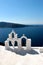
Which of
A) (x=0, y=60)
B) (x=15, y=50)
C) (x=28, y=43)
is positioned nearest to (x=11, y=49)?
(x=15, y=50)

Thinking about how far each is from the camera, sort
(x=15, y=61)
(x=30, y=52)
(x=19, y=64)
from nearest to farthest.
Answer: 1. (x=19, y=64)
2. (x=15, y=61)
3. (x=30, y=52)

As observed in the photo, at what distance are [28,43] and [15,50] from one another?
241cm

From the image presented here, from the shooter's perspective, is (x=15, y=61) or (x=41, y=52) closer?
(x=15, y=61)

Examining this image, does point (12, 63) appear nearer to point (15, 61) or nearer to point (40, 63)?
point (15, 61)

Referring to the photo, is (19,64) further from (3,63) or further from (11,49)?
(11,49)

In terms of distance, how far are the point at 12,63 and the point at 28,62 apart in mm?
1898

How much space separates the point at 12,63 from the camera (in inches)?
467

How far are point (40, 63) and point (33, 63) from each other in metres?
0.81

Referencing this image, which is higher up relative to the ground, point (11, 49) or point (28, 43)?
point (28, 43)

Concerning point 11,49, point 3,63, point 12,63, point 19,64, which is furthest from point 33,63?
point 11,49

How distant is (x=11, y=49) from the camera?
669 inches

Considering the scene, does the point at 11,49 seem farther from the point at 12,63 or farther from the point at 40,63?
the point at 40,63

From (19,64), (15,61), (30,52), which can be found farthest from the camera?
(30,52)

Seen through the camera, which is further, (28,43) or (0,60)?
(28,43)
